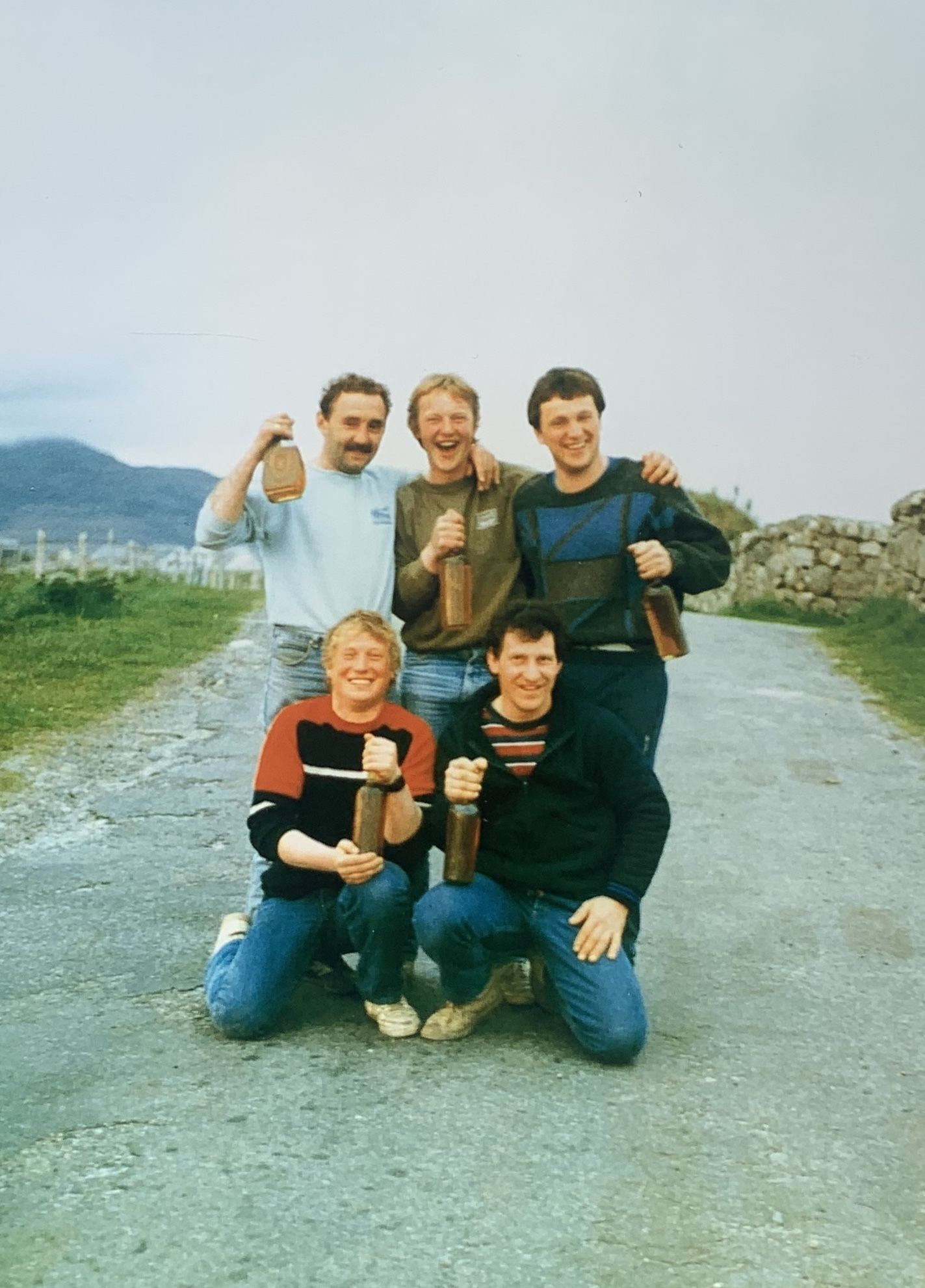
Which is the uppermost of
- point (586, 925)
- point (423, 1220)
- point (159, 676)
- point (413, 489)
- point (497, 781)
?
point (413, 489)

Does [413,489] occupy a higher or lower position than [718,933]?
higher

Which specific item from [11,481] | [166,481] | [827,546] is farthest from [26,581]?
[827,546]

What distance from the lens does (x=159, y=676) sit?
10820 millimetres

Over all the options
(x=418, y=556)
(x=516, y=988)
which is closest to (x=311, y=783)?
(x=418, y=556)

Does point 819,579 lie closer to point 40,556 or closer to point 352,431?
point 40,556

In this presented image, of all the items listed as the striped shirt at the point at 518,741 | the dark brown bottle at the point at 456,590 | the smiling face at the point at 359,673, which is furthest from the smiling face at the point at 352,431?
the striped shirt at the point at 518,741

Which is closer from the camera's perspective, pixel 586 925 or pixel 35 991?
pixel 586 925

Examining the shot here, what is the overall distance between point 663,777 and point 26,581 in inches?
332

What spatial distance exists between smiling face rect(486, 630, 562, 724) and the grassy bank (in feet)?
20.2

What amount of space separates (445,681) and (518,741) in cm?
42

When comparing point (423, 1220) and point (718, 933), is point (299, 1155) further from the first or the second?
point (718, 933)

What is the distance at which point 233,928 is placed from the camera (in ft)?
13.8

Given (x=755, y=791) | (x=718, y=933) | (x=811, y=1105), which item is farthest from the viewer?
(x=755, y=791)

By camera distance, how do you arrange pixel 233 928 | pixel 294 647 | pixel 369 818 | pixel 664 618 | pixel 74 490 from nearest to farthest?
pixel 369 818, pixel 664 618, pixel 233 928, pixel 294 647, pixel 74 490
